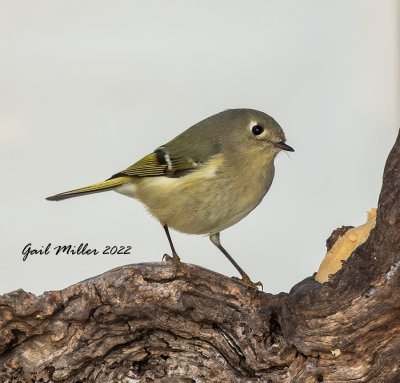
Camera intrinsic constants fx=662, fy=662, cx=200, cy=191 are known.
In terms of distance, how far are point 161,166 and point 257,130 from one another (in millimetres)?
192

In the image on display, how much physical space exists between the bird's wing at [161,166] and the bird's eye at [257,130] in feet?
0.42

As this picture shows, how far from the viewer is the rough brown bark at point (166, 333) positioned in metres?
0.92

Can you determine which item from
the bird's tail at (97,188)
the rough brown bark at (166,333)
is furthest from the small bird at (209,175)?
the rough brown bark at (166,333)

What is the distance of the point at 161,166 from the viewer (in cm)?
125

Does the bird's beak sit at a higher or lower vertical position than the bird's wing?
lower

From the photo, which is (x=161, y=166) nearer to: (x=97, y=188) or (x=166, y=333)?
(x=97, y=188)

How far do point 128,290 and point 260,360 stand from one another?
0.22 metres

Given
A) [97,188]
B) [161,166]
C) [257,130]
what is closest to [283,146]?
[257,130]

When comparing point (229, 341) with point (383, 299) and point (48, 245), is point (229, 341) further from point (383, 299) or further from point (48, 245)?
point (48, 245)

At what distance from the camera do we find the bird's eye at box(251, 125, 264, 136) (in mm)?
1225

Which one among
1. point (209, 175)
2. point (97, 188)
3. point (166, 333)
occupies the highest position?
point (97, 188)

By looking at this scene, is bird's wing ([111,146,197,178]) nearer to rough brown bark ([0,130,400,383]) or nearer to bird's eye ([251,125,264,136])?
bird's eye ([251,125,264,136])

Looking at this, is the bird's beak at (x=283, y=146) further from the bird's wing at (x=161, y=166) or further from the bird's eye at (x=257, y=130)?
the bird's wing at (x=161, y=166)

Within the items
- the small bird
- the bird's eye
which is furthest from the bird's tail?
the bird's eye
